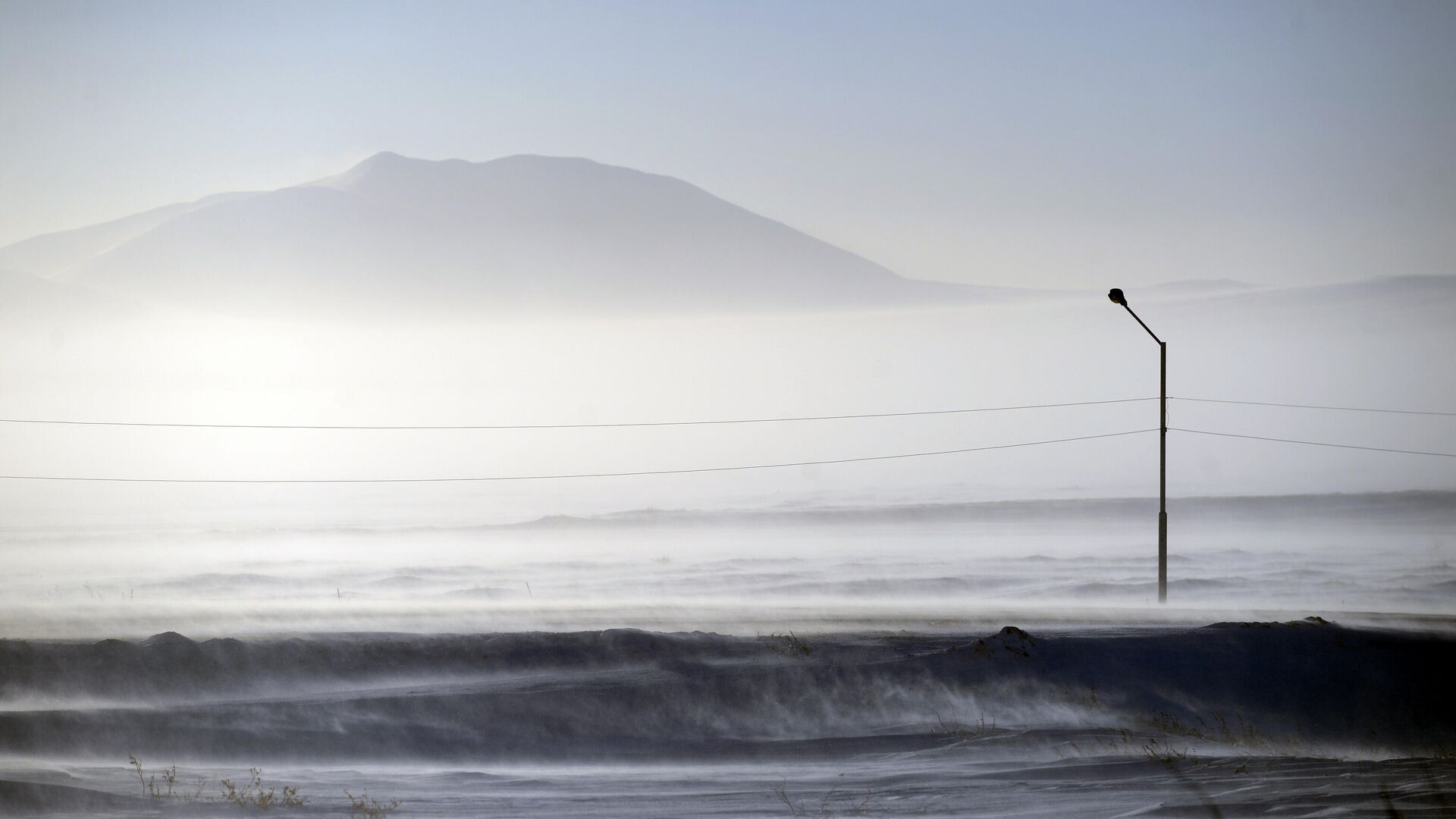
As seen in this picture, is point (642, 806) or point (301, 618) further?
point (301, 618)

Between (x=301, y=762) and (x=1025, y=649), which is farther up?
(x=1025, y=649)

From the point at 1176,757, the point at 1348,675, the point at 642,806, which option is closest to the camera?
the point at 642,806

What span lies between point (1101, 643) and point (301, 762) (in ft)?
A: 55.2

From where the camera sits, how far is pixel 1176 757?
2097 cm

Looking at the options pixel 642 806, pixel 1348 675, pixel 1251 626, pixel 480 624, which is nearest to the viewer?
pixel 642 806

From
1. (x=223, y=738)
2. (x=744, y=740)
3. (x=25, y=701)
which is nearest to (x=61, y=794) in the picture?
(x=223, y=738)

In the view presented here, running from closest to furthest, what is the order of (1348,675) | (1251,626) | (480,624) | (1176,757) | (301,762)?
(1176,757) → (301,762) → (1348,675) → (1251,626) → (480,624)

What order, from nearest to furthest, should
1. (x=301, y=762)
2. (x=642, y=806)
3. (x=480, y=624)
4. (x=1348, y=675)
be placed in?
(x=642, y=806)
(x=301, y=762)
(x=1348, y=675)
(x=480, y=624)

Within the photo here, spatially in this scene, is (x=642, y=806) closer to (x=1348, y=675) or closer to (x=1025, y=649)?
(x=1025, y=649)

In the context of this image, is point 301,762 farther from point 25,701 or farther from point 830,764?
point 830,764

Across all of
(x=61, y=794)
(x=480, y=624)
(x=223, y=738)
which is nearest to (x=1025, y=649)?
(x=480, y=624)

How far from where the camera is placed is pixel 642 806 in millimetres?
18891

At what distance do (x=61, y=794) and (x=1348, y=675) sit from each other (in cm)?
2429

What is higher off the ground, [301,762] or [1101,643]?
[1101,643]
